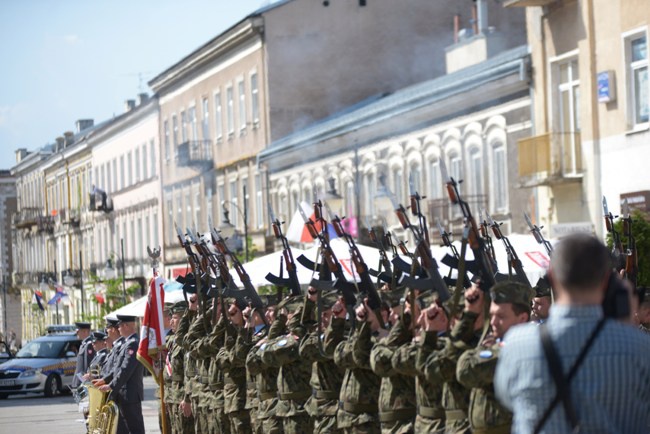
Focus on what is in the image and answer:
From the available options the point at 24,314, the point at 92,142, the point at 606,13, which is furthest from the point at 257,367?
the point at 24,314

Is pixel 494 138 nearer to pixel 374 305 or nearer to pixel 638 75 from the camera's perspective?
pixel 638 75

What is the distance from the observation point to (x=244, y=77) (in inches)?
1892

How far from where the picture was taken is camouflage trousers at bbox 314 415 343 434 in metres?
11.0

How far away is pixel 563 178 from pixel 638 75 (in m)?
2.78

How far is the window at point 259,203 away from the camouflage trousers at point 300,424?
34.4m

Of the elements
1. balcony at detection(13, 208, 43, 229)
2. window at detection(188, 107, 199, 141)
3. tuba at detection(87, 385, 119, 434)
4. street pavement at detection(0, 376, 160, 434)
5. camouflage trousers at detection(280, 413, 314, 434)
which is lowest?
street pavement at detection(0, 376, 160, 434)

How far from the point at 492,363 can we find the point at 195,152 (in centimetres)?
4593

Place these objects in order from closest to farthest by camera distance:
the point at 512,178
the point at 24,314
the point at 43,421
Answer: the point at 43,421, the point at 512,178, the point at 24,314

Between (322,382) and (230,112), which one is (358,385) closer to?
(322,382)

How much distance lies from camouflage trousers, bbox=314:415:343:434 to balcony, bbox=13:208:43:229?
7738 centimetres

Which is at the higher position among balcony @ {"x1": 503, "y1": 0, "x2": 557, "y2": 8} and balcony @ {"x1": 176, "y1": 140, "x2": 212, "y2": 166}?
balcony @ {"x1": 503, "y1": 0, "x2": 557, "y2": 8}

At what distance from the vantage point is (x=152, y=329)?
638 inches

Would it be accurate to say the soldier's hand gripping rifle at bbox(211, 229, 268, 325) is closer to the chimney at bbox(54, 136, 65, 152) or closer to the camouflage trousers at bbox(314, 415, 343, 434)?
the camouflage trousers at bbox(314, 415, 343, 434)

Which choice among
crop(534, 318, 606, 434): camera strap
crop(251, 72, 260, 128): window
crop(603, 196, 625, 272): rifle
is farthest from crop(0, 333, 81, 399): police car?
crop(534, 318, 606, 434): camera strap
